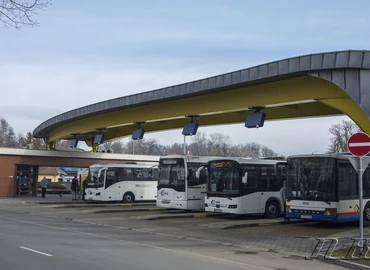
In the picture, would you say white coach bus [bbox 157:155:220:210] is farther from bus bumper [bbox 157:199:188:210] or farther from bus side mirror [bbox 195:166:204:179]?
bus side mirror [bbox 195:166:204:179]

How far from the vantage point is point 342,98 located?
17.3 m

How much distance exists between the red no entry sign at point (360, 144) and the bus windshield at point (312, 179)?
6532 mm

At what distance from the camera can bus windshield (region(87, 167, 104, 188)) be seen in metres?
33.0

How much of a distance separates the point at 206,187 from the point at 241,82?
6166 mm

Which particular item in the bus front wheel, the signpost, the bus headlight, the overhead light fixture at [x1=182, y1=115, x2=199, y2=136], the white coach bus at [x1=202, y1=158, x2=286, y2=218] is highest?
the overhead light fixture at [x1=182, y1=115, x2=199, y2=136]

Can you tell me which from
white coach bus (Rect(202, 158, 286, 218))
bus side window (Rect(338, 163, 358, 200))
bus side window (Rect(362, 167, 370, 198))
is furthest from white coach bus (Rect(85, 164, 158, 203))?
bus side window (Rect(338, 163, 358, 200))

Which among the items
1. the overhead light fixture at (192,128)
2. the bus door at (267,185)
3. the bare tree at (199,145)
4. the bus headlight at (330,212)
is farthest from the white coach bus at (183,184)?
the bare tree at (199,145)

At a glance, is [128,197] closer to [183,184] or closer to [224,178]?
[183,184]

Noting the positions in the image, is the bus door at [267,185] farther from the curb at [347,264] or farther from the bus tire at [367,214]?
the curb at [347,264]

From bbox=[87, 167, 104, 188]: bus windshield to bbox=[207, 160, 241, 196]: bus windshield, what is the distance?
12.3 meters

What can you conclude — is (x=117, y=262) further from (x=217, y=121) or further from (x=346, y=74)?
(x=217, y=121)

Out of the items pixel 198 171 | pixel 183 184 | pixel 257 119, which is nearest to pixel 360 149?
pixel 257 119

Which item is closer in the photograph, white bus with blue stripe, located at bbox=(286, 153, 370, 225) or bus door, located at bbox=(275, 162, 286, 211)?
white bus with blue stripe, located at bbox=(286, 153, 370, 225)

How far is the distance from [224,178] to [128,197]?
13266mm
